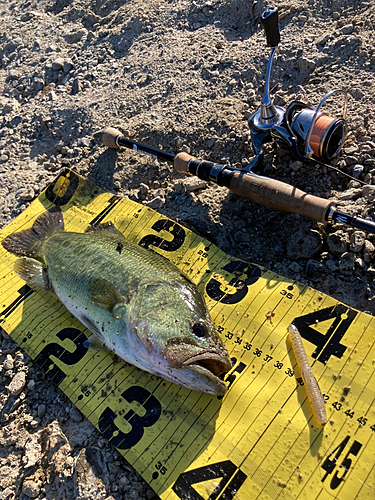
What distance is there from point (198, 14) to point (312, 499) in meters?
6.52

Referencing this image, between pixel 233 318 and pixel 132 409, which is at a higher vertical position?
pixel 233 318

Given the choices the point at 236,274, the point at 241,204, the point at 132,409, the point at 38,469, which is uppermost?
the point at 241,204

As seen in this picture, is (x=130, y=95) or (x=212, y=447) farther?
(x=130, y=95)

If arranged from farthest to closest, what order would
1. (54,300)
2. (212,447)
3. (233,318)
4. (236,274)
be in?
(54,300) → (236,274) → (233,318) → (212,447)

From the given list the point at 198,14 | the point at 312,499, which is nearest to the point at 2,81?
the point at 198,14

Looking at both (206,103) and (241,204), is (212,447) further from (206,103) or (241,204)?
(206,103)

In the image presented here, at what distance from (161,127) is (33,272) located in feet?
8.33

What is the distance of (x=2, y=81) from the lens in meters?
6.58

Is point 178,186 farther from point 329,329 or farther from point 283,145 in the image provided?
point 329,329

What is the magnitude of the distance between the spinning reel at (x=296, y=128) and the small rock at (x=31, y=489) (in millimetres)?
3451

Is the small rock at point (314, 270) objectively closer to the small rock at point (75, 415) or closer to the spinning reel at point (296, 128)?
the spinning reel at point (296, 128)

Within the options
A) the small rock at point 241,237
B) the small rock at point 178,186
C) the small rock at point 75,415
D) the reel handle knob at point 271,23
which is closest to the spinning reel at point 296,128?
the reel handle knob at point 271,23

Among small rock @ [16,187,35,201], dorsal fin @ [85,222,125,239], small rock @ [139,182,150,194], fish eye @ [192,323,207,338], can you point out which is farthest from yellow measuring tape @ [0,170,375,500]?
small rock @ [16,187,35,201]

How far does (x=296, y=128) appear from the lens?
3.90 metres
